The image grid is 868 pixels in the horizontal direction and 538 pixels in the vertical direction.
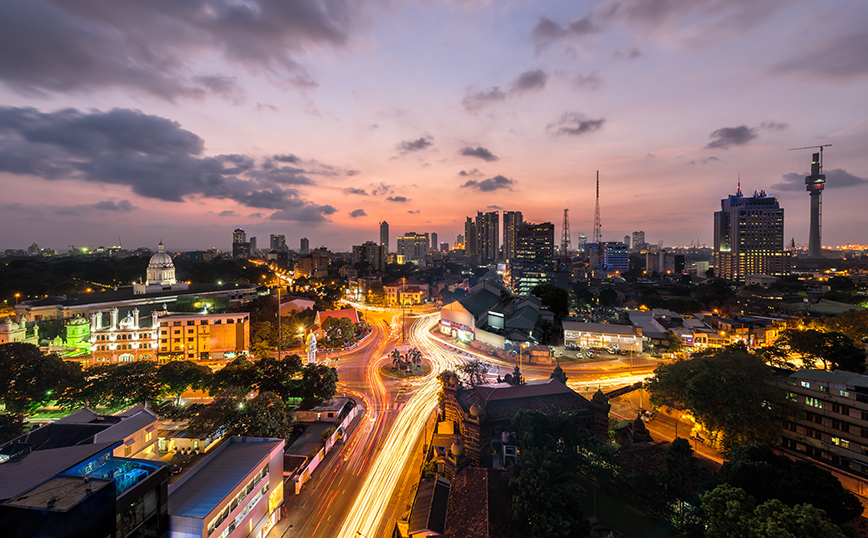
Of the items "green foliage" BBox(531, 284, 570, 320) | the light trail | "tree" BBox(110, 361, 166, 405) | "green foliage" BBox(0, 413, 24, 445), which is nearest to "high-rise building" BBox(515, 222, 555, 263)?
"green foliage" BBox(531, 284, 570, 320)

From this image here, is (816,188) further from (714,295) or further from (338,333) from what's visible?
(338,333)

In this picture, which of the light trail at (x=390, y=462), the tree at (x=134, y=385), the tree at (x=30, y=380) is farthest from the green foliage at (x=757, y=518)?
the tree at (x=30, y=380)

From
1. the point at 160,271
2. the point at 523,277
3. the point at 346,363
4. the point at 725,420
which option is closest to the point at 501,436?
the point at 725,420

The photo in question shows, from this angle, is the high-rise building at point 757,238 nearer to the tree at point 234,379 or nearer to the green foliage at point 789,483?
the green foliage at point 789,483

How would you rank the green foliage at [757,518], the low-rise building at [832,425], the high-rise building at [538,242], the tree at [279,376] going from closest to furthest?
the green foliage at [757,518] → the low-rise building at [832,425] → the tree at [279,376] → the high-rise building at [538,242]

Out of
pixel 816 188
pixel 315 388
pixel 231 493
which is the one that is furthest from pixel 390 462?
pixel 816 188

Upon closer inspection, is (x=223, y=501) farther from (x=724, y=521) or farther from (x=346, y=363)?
(x=346, y=363)
